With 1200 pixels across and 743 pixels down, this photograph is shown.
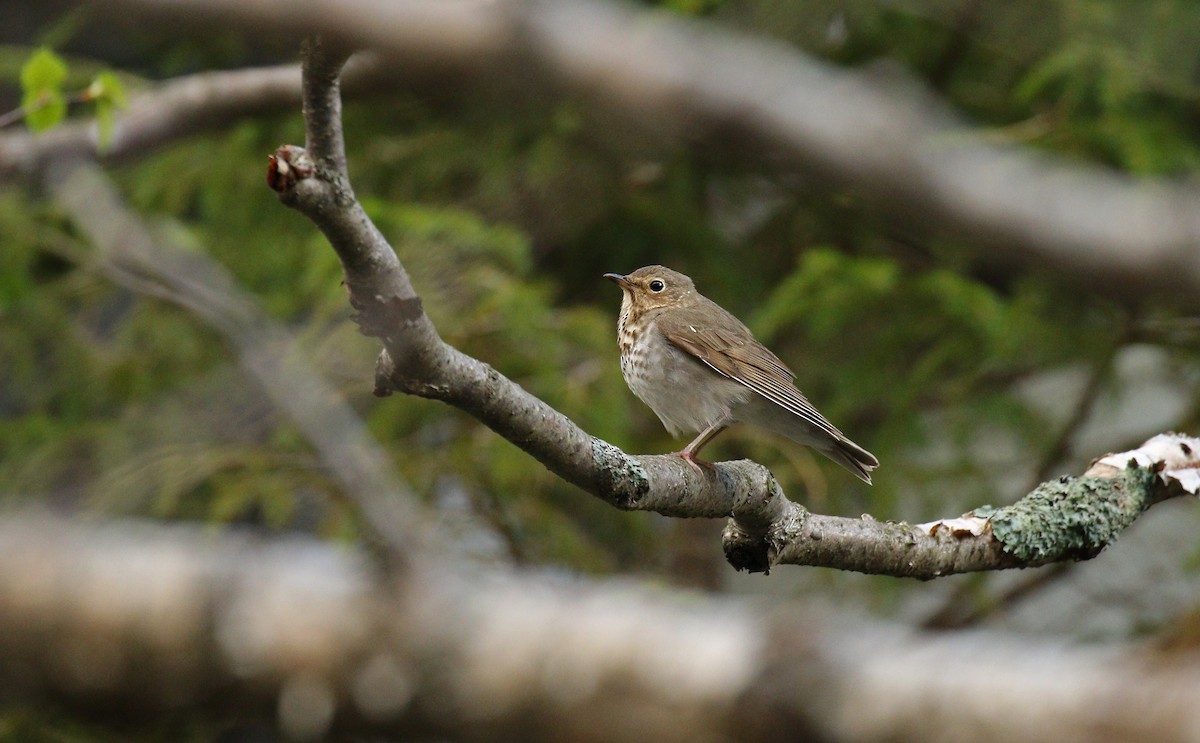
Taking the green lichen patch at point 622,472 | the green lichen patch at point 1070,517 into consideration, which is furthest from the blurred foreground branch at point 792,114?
the green lichen patch at point 1070,517

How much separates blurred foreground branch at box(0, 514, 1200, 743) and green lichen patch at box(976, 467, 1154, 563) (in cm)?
45

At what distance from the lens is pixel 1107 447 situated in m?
5.95

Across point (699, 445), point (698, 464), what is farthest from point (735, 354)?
point (698, 464)

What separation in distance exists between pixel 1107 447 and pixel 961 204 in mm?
5042

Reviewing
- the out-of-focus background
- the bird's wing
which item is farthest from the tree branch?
the out-of-focus background

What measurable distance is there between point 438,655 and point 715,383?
5.35 ft

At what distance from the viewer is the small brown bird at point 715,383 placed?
12.3 ft

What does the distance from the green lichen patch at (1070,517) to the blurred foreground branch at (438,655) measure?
1.47 feet

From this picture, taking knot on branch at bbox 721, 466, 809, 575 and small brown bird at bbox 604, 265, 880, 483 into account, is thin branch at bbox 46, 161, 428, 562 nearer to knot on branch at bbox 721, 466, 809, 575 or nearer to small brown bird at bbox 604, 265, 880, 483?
knot on branch at bbox 721, 466, 809, 575

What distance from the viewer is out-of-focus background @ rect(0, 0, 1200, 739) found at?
508 centimetres

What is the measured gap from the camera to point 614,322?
6152 millimetres

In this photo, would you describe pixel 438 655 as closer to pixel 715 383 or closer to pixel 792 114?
pixel 792 114

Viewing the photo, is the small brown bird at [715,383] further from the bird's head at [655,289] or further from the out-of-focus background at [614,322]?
the out-of-focus background at [614,322]

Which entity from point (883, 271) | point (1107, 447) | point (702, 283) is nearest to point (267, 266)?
point (702, 283)
